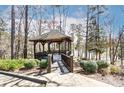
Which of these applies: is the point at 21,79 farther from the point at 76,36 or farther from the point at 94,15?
the point at 94,15

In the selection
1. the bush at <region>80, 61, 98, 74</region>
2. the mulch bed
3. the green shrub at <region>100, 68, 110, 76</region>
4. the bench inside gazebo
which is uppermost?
the bench inside gazebo

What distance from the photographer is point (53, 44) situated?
284 inches

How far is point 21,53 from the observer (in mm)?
7289

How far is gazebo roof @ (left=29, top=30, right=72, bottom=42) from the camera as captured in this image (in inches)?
283

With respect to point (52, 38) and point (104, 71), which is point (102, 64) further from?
point (52, 38)

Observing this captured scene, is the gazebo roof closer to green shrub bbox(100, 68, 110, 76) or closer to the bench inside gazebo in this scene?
the bench inside gazebo

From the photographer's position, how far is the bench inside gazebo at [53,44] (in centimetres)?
720

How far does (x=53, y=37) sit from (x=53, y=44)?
127 mm

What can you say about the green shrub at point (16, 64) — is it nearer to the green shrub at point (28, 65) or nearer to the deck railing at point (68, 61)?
the green shrub at point (28, 65)

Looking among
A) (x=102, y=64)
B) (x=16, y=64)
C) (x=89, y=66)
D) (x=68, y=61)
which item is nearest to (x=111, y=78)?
(x=102, y=64)

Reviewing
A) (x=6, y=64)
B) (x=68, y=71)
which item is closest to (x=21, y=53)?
(x=6, y=64)

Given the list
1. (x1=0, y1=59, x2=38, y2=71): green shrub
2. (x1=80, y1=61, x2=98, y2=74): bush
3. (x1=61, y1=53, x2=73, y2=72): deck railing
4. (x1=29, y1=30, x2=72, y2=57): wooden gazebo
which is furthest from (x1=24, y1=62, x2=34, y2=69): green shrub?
(x1=80, y1=61, x2=98, y2=74): bush

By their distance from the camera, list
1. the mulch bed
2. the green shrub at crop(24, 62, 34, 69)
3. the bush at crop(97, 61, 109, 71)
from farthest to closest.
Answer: the green shrub at crop(24, 62, 34, 69) < the bush at crop(97, 61, 109, 71) < the mulch bed
